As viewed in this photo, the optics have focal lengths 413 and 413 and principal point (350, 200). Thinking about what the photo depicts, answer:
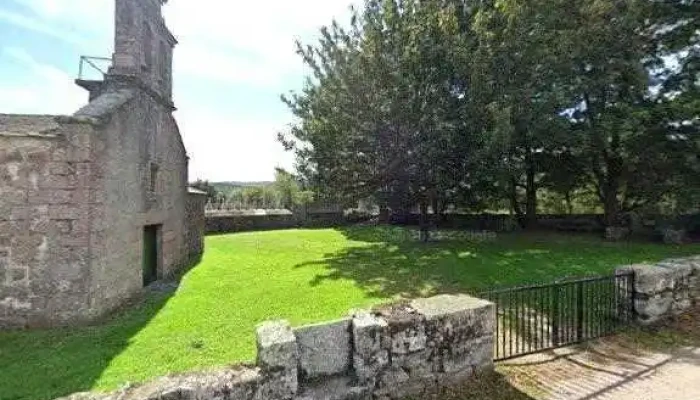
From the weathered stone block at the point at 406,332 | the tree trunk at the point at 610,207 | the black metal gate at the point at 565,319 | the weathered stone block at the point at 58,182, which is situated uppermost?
the weathered stone block at the point at 58,182

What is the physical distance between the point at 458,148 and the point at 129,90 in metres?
10.8

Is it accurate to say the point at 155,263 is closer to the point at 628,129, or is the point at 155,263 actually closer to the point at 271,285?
the point at 271,285

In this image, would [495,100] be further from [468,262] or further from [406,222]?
[406,222]

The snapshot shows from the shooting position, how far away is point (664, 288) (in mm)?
7383

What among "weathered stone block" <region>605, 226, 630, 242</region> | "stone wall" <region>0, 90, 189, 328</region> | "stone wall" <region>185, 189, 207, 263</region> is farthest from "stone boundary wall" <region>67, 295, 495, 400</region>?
"weathered stone block" <region>605, 226, 630, 242</region>

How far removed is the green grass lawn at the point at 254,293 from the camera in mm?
6285

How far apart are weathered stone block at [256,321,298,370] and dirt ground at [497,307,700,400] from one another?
2.83m

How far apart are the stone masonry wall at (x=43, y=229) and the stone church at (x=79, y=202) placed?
17 mm

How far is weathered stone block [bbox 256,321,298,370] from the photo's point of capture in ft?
12.7

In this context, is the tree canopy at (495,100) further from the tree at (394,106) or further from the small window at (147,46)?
the small window at (147,46)

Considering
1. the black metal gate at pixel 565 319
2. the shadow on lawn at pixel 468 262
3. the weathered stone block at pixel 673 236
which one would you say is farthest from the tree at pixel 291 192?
the weathered stone block at pixel 673 236

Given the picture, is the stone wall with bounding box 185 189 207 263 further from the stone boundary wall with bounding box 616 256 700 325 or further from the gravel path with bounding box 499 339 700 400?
the stone boundary wall with bounding box 616 256 700 325

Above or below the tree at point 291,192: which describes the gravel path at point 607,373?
below

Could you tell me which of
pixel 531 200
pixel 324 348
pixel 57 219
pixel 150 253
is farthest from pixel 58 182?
pixel 531 200
